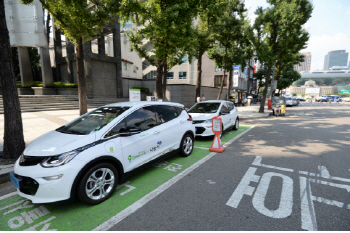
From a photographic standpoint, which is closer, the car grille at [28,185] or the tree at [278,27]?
the car grille at [28,185]

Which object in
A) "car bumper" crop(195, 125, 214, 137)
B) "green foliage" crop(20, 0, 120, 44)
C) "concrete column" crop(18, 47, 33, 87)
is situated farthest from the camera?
"concrete column" crop(18, 47, 33, 87)

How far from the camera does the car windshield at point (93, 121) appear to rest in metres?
3.43

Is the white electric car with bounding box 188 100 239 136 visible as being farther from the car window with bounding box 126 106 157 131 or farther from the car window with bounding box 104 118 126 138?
the car window with bounding box 104 118 126 138

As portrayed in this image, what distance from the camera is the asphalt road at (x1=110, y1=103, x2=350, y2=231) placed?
259cm

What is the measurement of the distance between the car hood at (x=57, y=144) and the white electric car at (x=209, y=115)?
4.65m

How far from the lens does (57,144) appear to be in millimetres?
2943

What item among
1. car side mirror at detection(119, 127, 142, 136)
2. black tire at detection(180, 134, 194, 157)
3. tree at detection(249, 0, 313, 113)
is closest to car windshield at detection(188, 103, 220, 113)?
black tire at detection(180, 134, 194, 157)

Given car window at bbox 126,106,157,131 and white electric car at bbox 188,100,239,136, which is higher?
car window at bbox 126,106,157,131

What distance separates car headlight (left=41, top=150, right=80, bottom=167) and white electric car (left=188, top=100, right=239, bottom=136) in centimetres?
501

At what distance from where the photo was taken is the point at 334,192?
336cm

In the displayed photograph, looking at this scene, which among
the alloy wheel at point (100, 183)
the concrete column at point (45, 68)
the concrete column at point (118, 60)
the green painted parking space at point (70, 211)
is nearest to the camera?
the green painted parking space at point (70, 211)

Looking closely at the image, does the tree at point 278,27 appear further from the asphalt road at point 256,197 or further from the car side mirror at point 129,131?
the car side mirror at point 129,131

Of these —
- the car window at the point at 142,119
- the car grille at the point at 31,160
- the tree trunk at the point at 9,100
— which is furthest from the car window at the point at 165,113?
the tree trunk at the point at 9,100

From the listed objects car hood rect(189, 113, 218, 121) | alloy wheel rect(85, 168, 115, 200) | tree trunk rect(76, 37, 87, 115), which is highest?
tree trunk rect(76, 37, 87, 115)
